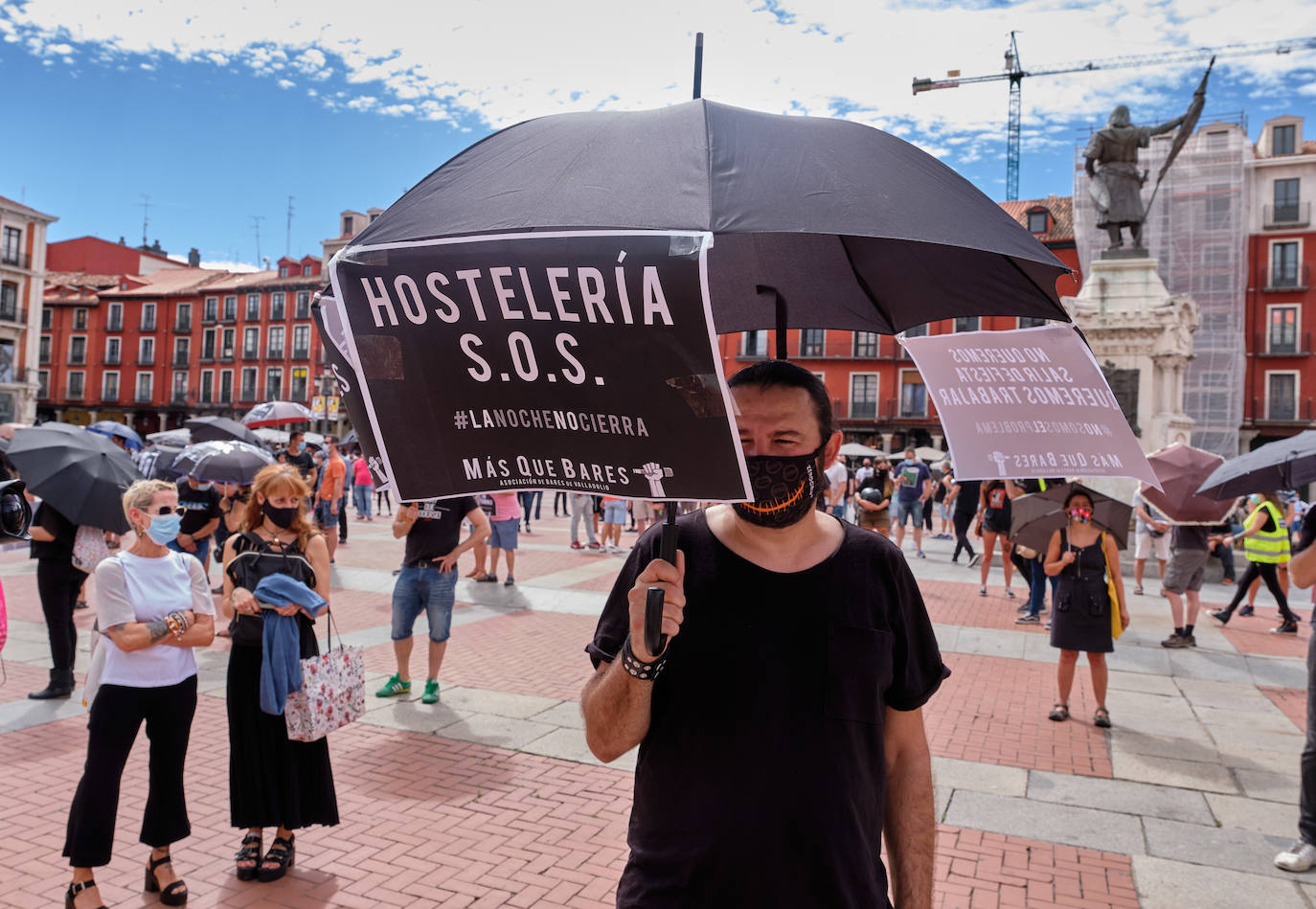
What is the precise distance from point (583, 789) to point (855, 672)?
3.46 metres

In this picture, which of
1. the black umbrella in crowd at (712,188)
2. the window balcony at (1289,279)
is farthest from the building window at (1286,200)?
the black umbrella in crowd at (712,188)

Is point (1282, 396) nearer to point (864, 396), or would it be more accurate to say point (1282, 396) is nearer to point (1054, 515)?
point (864, 396)

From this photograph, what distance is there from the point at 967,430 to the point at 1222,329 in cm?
3561

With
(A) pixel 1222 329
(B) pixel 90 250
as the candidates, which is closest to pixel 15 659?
(A) pixel 1222 329

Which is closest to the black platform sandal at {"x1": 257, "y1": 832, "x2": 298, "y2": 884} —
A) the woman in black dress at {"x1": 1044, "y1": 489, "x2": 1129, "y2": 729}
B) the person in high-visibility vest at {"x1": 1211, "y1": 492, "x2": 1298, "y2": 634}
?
the woman in black dress at {"x1": 1044, "y1": 489, "x2": 1129, "y2": 729}

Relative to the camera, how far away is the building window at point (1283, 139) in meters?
41.9

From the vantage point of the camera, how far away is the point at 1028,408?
298 cm

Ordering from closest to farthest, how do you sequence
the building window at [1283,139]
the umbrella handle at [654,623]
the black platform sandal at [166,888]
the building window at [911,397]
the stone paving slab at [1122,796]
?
the umbrella handle at [654,623]
the black platform sandal at [166,888]
the stone paving slab at [1122,796]
the building window at [1283,139]
the building window at [911,397]

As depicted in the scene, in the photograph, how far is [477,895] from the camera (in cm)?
377

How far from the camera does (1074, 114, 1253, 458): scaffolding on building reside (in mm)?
31969

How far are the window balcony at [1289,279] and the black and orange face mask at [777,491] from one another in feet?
153

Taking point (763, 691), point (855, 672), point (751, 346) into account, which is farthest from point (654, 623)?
point (751, 346)

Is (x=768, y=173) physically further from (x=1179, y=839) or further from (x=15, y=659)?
(x=15, y=659)

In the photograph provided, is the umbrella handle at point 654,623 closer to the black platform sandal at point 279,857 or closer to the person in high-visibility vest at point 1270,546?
the black platform sandal at point 279,857
